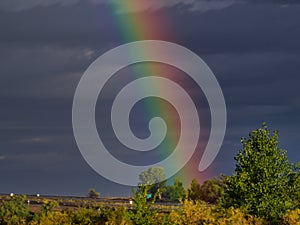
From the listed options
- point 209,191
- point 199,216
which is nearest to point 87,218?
point 199,216

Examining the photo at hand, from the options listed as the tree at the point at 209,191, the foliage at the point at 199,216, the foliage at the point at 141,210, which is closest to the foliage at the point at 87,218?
the foliage at the point at 141,210

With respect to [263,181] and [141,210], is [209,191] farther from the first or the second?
[141,210]

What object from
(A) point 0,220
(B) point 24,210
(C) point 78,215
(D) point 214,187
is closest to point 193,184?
(D) point 214,187

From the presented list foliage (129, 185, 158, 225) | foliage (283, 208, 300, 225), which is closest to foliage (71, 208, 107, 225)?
foliage (129, 185, 158, 225)

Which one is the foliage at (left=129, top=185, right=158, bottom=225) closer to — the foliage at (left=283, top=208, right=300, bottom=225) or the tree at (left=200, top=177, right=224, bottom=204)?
the foliage at (left=283, top=208, right=300, bottom=225)

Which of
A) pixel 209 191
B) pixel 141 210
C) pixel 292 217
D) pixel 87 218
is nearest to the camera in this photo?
pixel 141 210

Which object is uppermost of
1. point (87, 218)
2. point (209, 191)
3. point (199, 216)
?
point (209, 191)

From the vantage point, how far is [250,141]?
209 ft

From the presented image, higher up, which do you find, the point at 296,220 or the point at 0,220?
the point at 0,220

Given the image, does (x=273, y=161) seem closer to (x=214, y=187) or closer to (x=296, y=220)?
(x=296, y=220)

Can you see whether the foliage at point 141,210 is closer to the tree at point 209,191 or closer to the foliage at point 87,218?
the foliage at point 87,218

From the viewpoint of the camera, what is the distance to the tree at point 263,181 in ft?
199

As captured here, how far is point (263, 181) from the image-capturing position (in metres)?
61.6

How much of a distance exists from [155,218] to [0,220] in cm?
4419
